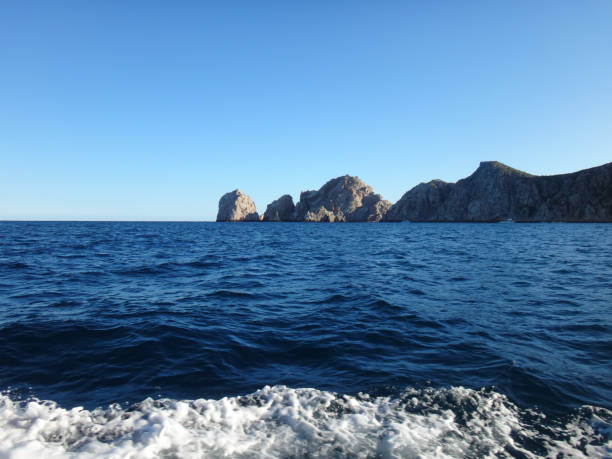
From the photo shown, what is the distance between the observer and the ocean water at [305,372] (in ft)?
13.8

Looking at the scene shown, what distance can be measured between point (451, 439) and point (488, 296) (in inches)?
373

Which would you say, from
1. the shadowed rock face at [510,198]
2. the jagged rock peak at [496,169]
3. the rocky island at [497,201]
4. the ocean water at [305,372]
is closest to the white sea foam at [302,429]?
the ocean water at [305,372]

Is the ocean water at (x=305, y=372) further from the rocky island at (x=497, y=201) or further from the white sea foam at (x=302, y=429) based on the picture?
the rocky island at (x=497, y=201)

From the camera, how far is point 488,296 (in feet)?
40.0

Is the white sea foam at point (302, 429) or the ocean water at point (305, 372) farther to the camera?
the ocean water at point (305, 372)

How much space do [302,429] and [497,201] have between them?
18474 cm

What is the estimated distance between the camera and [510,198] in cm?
15762

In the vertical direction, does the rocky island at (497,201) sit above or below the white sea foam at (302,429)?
above

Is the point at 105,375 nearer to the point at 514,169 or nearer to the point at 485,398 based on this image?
the point at 485,398

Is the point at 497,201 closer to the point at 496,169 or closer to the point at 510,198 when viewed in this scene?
the point at 510,198

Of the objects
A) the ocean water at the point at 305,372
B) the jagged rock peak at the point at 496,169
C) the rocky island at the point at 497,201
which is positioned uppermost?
the jagged rock peak at the point at 496,169

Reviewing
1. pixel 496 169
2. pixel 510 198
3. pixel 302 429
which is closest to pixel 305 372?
pixel 302 429

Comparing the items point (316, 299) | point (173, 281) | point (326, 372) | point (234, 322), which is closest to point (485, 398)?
point (326, 372)

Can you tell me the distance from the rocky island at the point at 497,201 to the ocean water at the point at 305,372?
162599 millimetres
